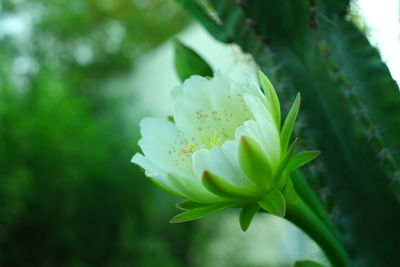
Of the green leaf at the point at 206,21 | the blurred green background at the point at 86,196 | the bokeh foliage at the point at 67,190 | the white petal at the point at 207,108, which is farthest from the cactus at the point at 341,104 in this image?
the bokeh foliage at the point at 67,190

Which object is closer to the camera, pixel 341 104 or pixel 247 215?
pixel 247 215

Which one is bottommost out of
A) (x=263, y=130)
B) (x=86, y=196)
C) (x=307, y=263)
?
(x=86, y=196)

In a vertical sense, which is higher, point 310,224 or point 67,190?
point 310,224

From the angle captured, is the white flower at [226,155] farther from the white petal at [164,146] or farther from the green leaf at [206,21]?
the green leaf at [206,21]

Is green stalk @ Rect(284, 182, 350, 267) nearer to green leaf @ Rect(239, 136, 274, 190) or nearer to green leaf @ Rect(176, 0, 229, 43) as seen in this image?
green leaf @ Rect(239, 136, 274, 190)

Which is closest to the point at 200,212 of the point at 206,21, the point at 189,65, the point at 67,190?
the point at 189,65

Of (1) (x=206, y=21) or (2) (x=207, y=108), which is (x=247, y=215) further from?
(1) (x=206, y=21)
